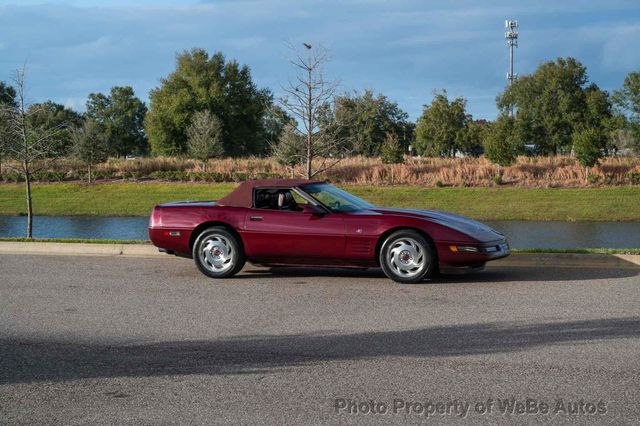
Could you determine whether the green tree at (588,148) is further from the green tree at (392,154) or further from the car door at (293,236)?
the car door at (293,236)

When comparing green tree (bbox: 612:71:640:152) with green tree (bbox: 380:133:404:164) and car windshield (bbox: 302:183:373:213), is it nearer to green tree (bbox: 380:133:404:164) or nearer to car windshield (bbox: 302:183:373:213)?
green tree (bbox: 380:133:404:164)

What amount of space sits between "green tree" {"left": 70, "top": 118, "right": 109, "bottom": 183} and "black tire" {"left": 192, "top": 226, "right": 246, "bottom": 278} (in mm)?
31640

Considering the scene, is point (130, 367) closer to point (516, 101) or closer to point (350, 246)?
point (350, 246)

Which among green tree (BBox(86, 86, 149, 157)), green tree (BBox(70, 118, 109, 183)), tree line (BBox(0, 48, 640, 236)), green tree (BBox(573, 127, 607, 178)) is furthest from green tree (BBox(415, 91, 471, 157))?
green tree (BBox(86, 86, 149, 157))

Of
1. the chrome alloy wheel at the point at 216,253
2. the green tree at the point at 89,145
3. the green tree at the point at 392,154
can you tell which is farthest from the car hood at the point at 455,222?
the green tree at the point at 89,145

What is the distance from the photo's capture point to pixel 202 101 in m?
56.1

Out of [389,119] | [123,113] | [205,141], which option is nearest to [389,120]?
[389,119]

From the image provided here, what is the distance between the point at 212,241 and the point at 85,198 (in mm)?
28132

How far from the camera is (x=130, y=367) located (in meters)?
5.99

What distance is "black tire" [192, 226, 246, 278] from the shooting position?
10.2 metres

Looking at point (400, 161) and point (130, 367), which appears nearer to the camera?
point (130, 367)

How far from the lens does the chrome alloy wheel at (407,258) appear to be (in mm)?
9508

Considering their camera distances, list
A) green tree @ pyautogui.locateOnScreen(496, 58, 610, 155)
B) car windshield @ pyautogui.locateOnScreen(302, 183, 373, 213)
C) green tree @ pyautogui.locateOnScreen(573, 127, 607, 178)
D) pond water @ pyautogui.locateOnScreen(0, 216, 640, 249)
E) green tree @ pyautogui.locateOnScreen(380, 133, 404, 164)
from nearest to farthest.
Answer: car windshield @ pyautogui.locateOnScreen(302, 183, 373, 213)
pond water @ pyautogui.locateOnScreen(0, 216, 640, 249)
green tree @ pyautogui.locateOnScreen(573, 127, 607, 178)
green tree @ pyautogui.locateOnScreen(380, 133, 404, 164)
green tree @ pyautogui.locateOnScreen(496, 58, 610, 155)

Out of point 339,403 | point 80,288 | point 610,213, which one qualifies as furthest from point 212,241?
point 610,213
